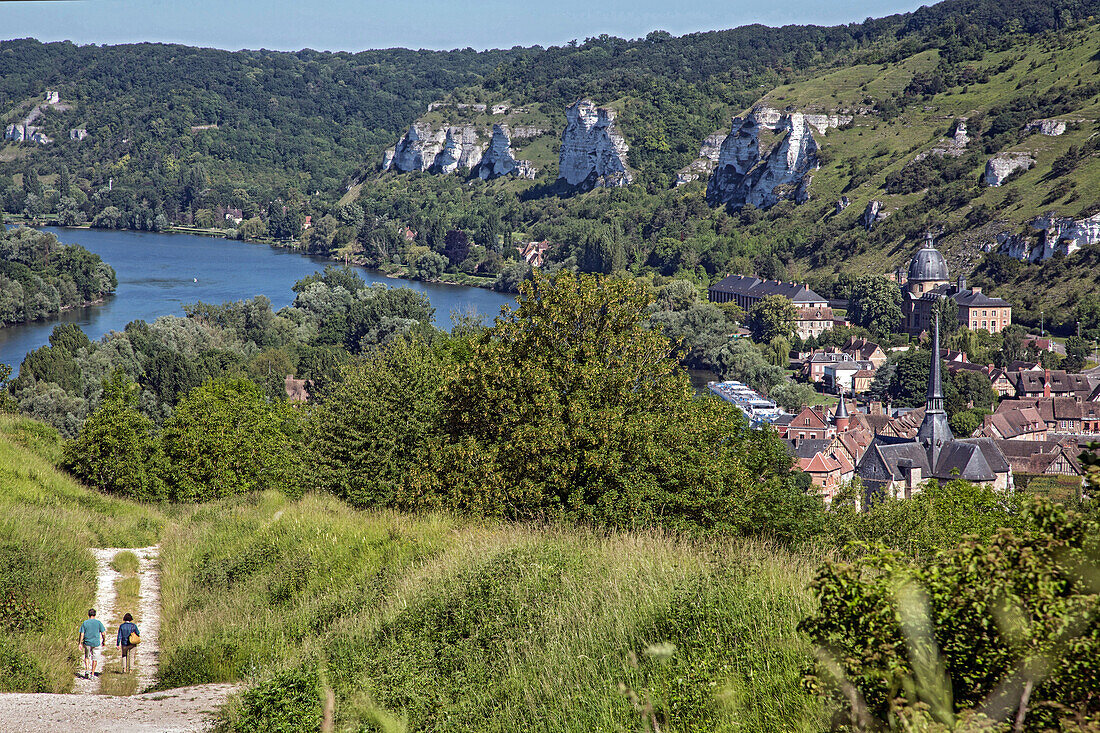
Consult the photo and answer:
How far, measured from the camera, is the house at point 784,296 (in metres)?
74.1

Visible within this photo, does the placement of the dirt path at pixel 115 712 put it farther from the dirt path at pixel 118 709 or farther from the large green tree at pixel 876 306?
the large green tree at pixel 876 306

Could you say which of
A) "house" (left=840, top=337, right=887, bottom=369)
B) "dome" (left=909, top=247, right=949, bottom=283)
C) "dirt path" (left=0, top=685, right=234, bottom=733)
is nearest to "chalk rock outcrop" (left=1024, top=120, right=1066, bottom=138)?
"dome" (left=909, top=247, right=949, bottom=283)

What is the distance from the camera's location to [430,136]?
165125 millimetres

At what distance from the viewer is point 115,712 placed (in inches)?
227

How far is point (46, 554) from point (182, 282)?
80.7 meters

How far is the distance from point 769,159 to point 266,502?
105636 millimetres

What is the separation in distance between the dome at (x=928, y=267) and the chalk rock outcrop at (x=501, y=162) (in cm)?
8339

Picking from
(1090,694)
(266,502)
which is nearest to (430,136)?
(266,502)

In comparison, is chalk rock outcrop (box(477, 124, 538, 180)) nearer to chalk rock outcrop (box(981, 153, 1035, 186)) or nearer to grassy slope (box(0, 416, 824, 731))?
chalk rock outcrop (box(981, 153, 1035, 186))

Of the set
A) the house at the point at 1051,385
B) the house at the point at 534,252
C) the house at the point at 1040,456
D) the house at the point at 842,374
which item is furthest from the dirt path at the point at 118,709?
the house at the point at 534,252

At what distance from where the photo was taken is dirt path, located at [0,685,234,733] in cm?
531

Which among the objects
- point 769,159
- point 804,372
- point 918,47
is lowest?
point 804,372

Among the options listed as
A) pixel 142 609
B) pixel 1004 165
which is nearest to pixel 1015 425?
pixel 142 609

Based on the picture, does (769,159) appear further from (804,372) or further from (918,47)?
(804,372)
